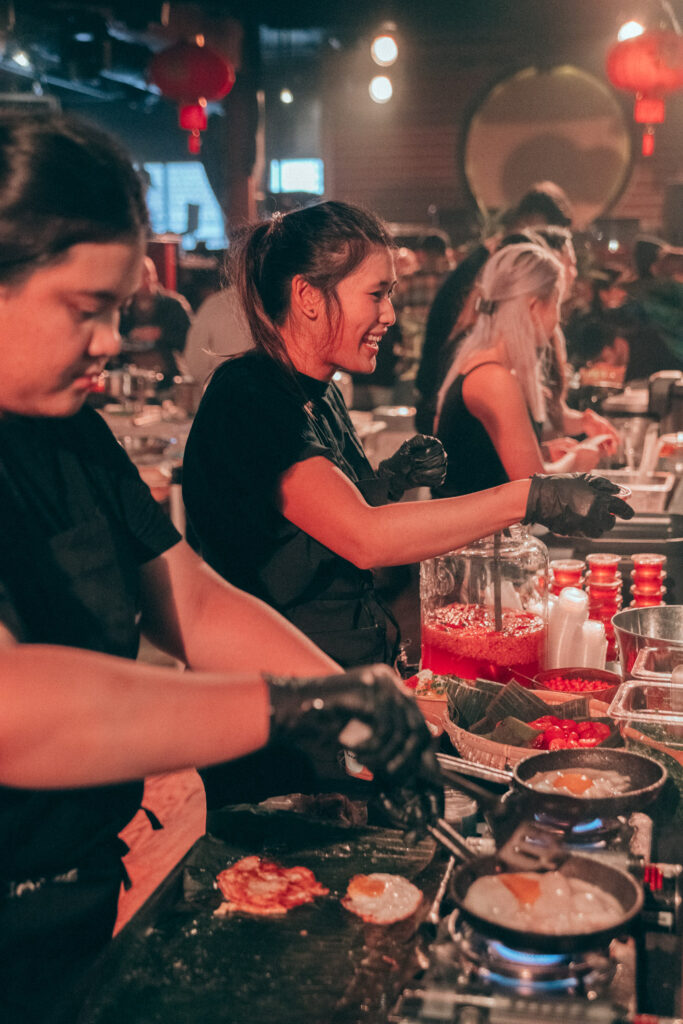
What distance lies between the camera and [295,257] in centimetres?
201

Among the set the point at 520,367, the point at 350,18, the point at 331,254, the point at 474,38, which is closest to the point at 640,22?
the point at 350,18

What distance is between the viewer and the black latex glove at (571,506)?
6.14ft

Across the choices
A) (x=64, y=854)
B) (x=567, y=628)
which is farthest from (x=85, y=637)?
(x=567, y=628)

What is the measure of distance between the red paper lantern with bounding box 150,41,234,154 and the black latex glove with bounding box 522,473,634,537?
585cm

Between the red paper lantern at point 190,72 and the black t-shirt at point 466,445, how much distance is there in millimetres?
4970

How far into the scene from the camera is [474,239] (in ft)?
31.1

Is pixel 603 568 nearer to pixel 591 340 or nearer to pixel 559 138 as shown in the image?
pixel 591 340

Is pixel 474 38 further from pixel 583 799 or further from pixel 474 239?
pixel 583 799

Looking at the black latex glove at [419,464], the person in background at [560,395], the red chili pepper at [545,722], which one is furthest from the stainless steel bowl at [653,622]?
the person in background at [560,395]

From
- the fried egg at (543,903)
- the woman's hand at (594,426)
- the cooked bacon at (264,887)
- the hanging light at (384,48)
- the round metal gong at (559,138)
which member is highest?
the hanging light at (384,48)

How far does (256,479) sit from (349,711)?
0.95 metres

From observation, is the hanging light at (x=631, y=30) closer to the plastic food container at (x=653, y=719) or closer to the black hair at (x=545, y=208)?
the black hair at (x=545, y=208)

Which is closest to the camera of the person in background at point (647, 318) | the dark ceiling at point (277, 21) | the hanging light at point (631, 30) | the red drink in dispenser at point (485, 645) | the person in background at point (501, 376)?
the red drink in dispenser at point (485, 645)

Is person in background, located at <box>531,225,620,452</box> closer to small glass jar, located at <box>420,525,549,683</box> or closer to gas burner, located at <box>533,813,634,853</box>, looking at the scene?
small glass jar, located at <box>420,525,549,683</box>
